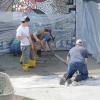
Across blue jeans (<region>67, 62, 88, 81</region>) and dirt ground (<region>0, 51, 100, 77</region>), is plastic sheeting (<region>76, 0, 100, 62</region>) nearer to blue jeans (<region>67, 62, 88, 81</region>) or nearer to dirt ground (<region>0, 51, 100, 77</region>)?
dirt ground (<region>0, 51, 100, 77</region>)

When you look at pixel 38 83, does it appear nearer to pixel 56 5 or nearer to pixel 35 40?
pixel 35 40

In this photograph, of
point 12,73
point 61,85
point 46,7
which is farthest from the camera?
point 46,7

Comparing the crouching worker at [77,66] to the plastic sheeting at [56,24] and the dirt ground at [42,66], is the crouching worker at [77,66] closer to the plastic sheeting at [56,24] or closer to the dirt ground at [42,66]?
the dirt ground at [42,66]

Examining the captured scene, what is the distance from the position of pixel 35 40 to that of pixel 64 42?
257 cm

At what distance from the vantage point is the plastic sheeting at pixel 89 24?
50.1 ft

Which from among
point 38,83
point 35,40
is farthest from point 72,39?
point 38,83

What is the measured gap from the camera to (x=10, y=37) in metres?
16.5

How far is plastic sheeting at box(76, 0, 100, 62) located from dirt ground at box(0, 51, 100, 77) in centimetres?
53

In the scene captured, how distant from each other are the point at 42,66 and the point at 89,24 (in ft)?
10.0

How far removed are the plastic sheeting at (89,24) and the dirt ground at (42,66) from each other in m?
0.53

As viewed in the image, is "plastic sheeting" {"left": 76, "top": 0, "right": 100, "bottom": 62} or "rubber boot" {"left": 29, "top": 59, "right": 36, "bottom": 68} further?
"plastic sheeting" {"left": 76, "top": 0, "right": 100, "bottom": 62}

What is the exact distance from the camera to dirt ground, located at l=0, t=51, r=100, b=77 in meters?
13.1

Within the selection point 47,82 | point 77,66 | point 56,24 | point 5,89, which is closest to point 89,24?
point 56,24

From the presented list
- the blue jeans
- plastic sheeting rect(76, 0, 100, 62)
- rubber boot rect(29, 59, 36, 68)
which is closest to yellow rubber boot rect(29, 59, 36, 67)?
rubber boot rect(29, 59, 36, 68)
